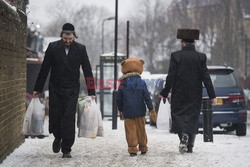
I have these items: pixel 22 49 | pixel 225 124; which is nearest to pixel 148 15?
pixel 225 124

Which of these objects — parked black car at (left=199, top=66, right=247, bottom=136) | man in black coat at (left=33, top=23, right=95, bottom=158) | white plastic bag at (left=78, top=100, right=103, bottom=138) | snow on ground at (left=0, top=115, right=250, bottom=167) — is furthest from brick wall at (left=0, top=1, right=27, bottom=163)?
parked black car at (left=199, top=66, right=247, bottom=136)

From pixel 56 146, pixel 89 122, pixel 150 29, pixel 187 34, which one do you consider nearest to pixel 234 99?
pixel 187 34

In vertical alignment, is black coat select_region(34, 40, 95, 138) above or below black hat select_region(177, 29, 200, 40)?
below

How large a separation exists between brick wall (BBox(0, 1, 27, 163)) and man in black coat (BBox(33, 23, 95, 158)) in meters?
0.52

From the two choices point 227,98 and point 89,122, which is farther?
point 227,98

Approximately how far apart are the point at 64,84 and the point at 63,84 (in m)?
0.01

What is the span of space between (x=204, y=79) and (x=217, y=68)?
649cm

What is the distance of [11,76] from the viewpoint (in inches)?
379

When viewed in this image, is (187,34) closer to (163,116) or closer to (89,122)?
(89,122)

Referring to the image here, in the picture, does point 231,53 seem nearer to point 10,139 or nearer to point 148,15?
point 148,15

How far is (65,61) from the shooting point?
9.78m

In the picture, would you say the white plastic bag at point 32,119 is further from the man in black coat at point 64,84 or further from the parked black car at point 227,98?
the parked black car at point 227,98

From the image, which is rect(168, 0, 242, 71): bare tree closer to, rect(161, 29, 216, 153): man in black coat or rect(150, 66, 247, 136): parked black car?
rect(150, 66, 247, 136): parked black car

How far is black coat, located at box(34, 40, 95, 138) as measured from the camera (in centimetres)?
968
